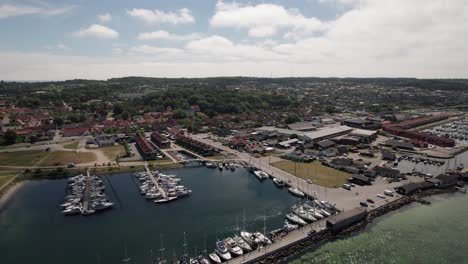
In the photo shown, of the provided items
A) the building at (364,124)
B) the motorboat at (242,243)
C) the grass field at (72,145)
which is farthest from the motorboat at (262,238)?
the building at (364,124)

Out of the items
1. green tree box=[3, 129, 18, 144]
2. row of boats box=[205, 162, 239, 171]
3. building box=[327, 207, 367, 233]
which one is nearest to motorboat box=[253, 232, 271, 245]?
building box=[327, 207, 367, 233]

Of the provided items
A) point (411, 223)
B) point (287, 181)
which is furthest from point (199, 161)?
point (411, 223)

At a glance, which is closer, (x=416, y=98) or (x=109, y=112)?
(x=109, y=112)

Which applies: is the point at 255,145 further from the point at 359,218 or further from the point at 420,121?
the point at 420,121

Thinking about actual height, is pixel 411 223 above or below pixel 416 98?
below

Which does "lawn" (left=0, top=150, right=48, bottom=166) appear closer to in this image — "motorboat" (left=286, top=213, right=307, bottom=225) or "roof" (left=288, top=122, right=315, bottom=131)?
"motorboat" (left=286, top=213, right=307, bottom=225)

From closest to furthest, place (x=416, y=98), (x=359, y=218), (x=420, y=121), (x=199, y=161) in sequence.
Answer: (x=359, y=218)
(x=199, y=161)
(x=420, y=121)
(x=416, y=98)

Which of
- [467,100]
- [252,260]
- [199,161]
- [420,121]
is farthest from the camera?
[467,100]
